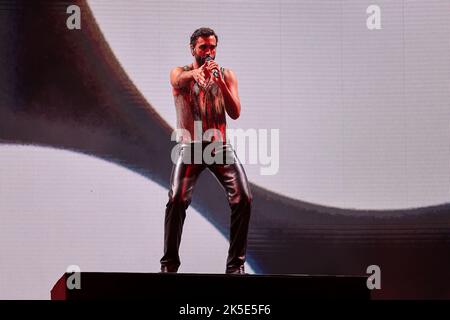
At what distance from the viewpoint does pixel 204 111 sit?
4242 mm

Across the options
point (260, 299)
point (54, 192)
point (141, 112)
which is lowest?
point (260, 299)

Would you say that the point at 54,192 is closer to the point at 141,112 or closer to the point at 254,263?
the point at 141,112

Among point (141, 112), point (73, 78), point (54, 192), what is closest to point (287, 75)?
point (141, 112)

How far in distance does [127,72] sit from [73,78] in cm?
32

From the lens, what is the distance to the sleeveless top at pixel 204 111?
167 inches

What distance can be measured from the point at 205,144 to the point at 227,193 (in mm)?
304

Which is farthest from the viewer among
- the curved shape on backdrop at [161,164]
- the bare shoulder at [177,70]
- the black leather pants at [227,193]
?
the curved shape on backdrop at [161,164]

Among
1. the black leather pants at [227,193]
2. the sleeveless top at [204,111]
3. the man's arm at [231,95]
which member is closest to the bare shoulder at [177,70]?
the sleeveless top at [204,111]

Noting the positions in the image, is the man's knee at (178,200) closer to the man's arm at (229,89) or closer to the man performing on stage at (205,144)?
the man performing on stage at (205,144)

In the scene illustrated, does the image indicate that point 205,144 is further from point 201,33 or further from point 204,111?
point 201,33

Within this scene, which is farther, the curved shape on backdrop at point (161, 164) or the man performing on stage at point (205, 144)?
the curved shape on backdrop at point (161, 164)

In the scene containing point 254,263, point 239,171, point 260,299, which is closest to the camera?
point 260,299

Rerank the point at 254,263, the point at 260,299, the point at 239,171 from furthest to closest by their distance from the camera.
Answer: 1. the point at 254,263
2. the point at 239,171
3. the point at 260,299

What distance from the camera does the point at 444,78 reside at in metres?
4.45
